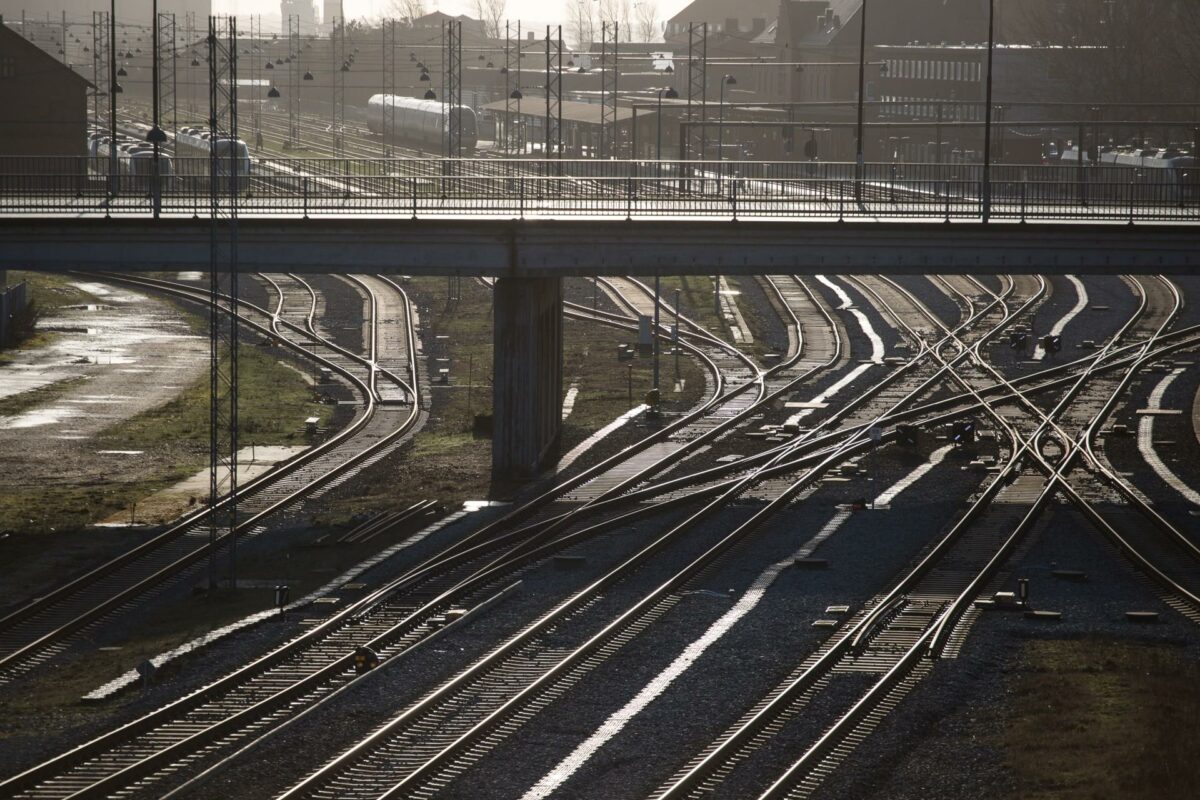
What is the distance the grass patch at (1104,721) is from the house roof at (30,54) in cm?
5768

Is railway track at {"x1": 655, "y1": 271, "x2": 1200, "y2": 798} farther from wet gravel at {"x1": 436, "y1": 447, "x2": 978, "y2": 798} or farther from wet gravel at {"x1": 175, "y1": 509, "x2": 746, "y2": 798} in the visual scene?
wet gravel at {"x1": 175, "y1": 509, "x2": 746, "y2": 798}

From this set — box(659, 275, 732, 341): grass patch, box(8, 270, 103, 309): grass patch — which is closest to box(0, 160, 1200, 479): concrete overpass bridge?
box(659, 275, 732, 341): grass patch

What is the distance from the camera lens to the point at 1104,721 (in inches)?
711

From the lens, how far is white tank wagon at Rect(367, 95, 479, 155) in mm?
96750

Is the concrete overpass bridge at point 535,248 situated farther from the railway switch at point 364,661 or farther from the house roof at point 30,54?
the house roof at point 30,54

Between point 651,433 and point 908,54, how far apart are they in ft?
227

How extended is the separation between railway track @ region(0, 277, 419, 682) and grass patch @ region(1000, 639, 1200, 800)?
1126 centimetres

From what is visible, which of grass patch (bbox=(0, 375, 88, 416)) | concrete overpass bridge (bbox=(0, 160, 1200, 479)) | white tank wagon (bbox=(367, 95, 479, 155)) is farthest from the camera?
white tank wagon (bbox=(367, 95, 479, 155))

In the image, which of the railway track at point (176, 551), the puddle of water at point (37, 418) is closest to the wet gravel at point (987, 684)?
the railway track at point (176, 551)

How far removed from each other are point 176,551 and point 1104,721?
47.4 ft

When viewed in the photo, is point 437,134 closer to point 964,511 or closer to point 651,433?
point 651,433

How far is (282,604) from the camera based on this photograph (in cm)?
2288

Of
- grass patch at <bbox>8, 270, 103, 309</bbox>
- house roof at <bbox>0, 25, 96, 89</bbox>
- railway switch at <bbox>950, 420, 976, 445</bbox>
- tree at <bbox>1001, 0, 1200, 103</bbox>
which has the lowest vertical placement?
railway switch at <bbox>950, 420, 976, 445</bbox>

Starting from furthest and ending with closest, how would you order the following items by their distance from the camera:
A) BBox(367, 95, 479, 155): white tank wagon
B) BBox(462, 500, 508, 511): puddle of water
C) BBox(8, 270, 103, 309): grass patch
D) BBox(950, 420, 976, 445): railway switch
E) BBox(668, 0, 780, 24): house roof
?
BBox(668, 0, 780, 24): house roof, BBox(367, 95, 479, 155): white tank wagon, BBox(8, 270, 103, 309): grass patch, BBox(950, 420, 976, 445): railway switch, BBox(462, 500, 508, 511): puddle of water
